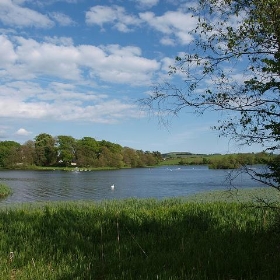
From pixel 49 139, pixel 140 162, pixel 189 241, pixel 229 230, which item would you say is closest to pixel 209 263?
pixel 189 241

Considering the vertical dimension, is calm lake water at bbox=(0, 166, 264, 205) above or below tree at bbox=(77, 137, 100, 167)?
below

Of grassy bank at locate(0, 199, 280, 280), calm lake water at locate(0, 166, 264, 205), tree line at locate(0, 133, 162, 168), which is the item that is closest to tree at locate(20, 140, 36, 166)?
tree line at locate(0, 133, 162, 168)

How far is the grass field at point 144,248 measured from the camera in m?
5.53

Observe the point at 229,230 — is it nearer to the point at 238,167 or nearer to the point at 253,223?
the point at 253,223

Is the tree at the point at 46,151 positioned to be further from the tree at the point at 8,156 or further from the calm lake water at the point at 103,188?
the calm lake water at the point at 103,188

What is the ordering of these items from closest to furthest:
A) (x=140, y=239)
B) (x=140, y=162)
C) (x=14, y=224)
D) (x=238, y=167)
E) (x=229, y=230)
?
(x=238, y=167) < (x=140, y=239) < (x=229, y=230) < (x=14, y=224) < (x=140, y=162)

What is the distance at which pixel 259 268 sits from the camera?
579 centimetres

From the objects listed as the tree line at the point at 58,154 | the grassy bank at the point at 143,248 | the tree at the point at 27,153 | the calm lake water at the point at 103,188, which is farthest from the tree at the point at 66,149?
the grassy bank at the point at 143,248

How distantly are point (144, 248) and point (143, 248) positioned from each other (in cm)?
2

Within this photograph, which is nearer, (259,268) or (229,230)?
(259,268)

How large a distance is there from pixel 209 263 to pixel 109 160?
139 meters

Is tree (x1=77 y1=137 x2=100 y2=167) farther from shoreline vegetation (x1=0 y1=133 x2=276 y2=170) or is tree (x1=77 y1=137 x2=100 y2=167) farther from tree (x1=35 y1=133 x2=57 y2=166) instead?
tree (x1=35 y1=133 x2=57 y2=166)

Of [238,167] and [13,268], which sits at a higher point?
[238,167]

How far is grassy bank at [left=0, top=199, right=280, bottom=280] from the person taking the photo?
18.2 feet
